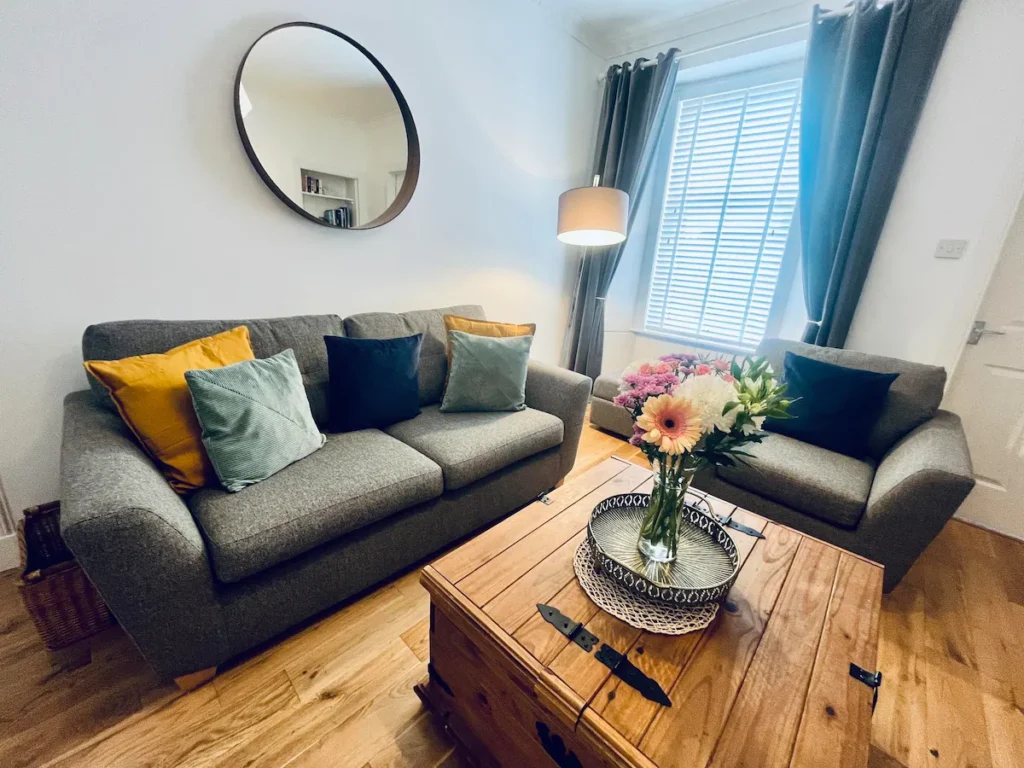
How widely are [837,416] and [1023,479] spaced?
3.81 feet

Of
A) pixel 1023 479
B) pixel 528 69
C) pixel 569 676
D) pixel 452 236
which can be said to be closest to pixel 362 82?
pixel 452 236

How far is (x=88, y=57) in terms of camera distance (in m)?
1.29

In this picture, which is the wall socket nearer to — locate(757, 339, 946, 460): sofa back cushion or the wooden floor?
locate(757, 339, 946, 460): sofa back cushion

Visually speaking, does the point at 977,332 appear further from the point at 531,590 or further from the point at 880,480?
the point at 531,590

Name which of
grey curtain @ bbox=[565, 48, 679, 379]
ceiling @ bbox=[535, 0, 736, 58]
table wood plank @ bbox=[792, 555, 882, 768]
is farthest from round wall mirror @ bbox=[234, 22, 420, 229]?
table wood plank @ bbox=[792, 555, 882, 768]

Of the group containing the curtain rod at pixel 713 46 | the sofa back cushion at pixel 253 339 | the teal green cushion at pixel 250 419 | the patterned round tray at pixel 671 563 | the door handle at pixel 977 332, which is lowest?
the patterned round tray at pixel 671 563

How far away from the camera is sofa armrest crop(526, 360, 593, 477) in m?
2.00

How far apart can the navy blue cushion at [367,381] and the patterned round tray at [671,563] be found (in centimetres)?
103

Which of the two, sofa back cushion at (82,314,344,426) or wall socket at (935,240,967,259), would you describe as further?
wall socket at (935,240,967,259)

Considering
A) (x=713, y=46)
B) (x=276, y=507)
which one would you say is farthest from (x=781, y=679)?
(x=713, y=46)

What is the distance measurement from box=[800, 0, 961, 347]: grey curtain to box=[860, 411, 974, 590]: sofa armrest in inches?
40.4

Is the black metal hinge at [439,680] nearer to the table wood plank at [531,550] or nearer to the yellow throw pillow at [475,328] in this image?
the table wood plank at [531,550]

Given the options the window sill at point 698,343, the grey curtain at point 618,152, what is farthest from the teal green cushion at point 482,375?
the window sill at point 698,343

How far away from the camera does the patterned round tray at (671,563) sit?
2.90 ft
